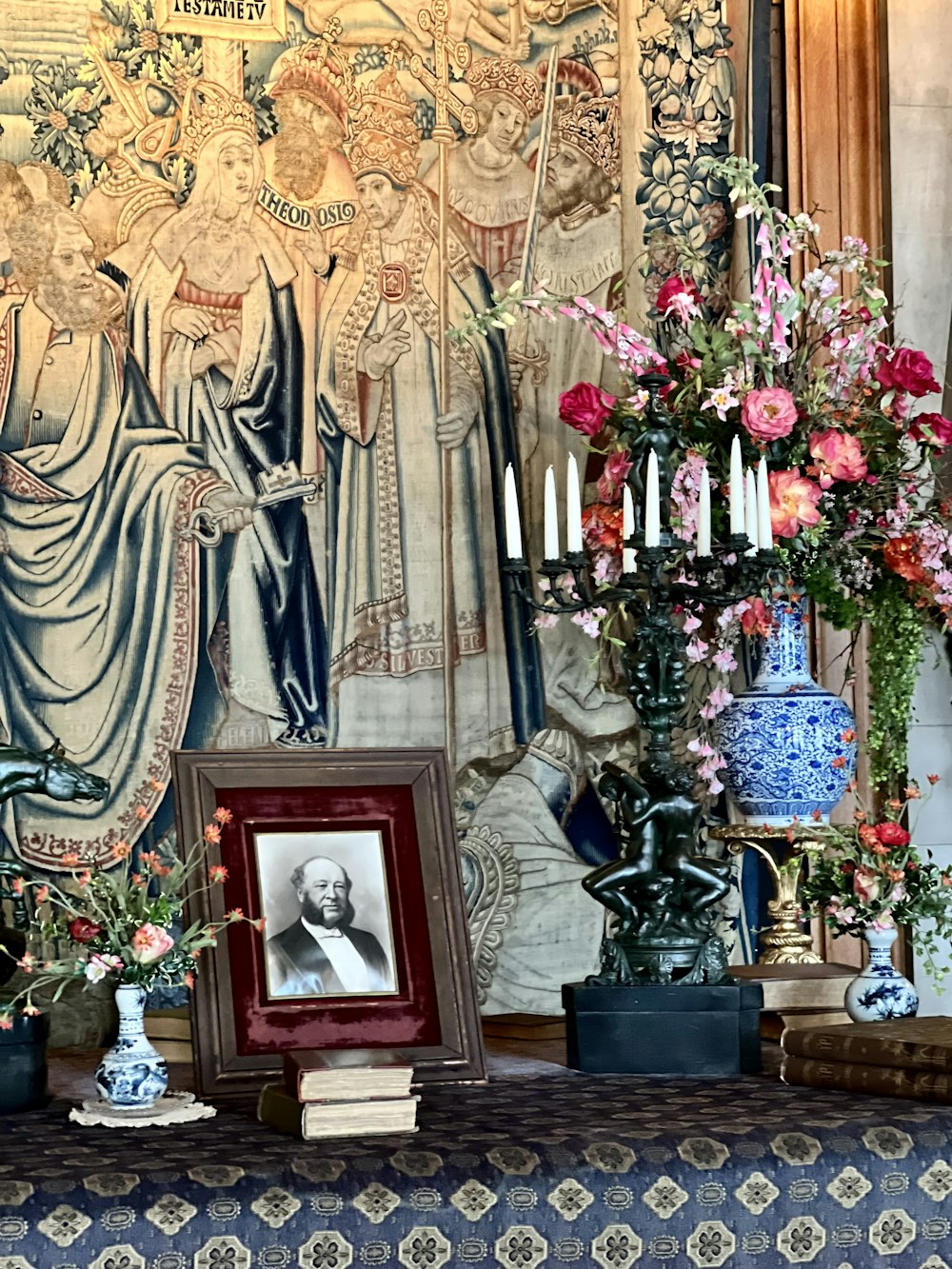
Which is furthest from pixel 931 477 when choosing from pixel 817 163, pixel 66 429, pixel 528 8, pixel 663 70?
pixel 66 429

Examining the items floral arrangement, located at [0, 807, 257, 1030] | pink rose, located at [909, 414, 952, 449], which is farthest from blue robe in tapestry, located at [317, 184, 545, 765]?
floral arrangement, located at [0, 807, 257, 1030]

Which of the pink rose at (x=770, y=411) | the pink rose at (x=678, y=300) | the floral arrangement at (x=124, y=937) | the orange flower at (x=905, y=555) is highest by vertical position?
the pink rose at (x=678, y=300)

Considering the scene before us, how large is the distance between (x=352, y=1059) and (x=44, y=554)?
2.32 metres

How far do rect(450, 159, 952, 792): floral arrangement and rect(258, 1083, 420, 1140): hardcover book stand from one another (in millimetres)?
1634

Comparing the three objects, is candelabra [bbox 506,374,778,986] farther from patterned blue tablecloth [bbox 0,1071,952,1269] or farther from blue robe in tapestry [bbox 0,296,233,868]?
blue robe in tapestry [bbox 0,296,233,868]

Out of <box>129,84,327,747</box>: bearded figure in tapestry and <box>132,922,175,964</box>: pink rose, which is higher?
<box>129,84,327,747</box>: bearded figure in tapestry

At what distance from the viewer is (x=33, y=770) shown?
11.1 ft

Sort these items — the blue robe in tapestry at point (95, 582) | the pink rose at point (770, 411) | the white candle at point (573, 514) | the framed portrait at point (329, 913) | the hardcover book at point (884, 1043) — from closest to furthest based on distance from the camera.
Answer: the hardcover book at point (884, 1043) < the framed portrait at point (329, 913) < the white candle at point (573, 514) < the pink rose at point (770, 411) < the blue robe in tapestry at point (95, 582)

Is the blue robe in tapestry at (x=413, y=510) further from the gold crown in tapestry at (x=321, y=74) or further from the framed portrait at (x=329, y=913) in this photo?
the framed portrait at (x=329, y=913)

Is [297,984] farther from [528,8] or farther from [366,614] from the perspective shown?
[528,8]

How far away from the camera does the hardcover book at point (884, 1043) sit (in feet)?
9.85

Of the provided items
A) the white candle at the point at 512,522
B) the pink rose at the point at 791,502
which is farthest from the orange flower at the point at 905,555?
the white candle at the point at 512,522

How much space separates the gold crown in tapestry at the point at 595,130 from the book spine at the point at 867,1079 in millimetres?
2891

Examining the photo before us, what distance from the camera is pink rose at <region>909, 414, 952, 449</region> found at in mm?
4320
